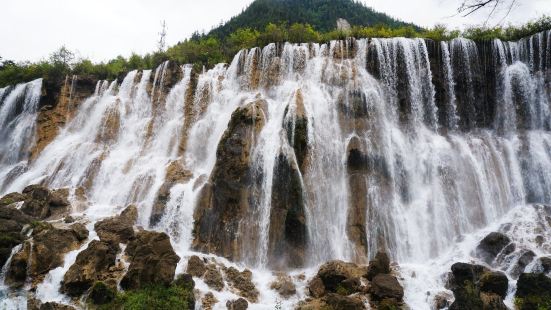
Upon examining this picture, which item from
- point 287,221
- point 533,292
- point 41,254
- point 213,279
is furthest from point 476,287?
point 41,254

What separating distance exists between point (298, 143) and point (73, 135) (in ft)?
60.7

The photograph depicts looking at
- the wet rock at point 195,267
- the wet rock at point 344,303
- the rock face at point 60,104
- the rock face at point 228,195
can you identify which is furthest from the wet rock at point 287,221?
the rock face at point 60,104

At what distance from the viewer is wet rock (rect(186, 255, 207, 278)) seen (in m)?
16.8

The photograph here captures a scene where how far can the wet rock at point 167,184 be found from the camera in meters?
21.5

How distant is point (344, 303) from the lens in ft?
46.0

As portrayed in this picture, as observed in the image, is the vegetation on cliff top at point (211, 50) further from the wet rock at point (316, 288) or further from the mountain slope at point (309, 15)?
the mountain slope at point (309, 15)

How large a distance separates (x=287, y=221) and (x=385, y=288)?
5.75m

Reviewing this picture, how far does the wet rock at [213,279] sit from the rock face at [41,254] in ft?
19.9

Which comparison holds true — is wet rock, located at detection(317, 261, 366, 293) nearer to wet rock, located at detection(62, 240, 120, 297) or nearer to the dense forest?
wet rock, located at detection(62, 240, 120, 297)

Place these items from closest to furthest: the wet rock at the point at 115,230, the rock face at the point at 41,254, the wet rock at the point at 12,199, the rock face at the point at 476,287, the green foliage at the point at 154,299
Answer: the rock face at the point at 476,287 < the green foliage at the point at 154,299 < the rock face at the point at 41,254 < the wet rock at the point at 115,230 < the wet rock at the point at 12,199

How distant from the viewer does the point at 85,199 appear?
24375 mm

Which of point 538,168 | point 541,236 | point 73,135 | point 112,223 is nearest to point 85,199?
point 112,223

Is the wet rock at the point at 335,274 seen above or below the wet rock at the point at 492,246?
below

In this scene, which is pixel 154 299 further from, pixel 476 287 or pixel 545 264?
pixel 545 264
